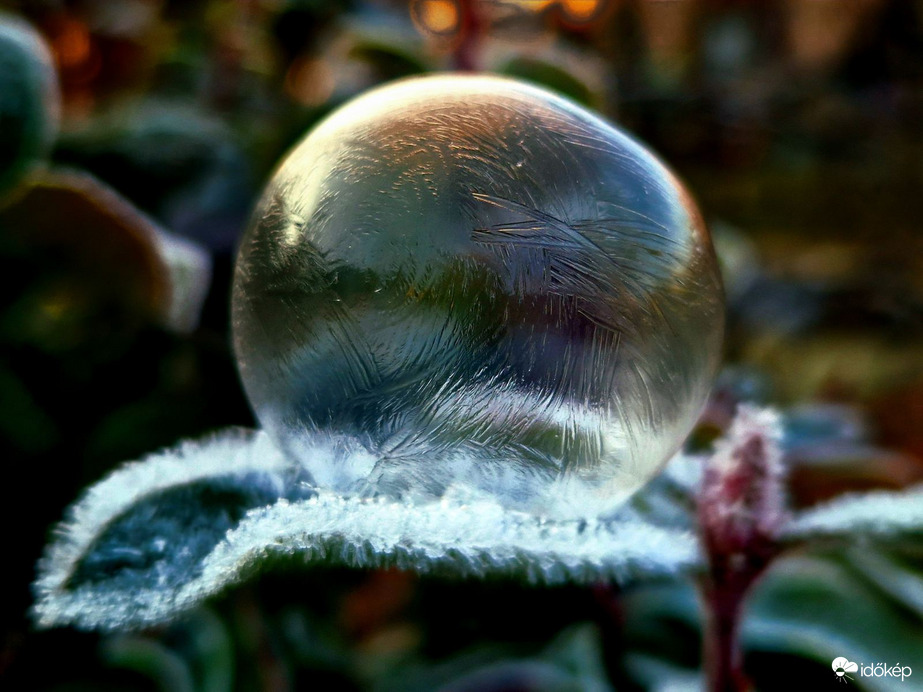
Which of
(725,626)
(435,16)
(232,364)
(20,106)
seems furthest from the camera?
(435,16)

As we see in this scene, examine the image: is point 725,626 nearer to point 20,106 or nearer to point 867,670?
point 867,670

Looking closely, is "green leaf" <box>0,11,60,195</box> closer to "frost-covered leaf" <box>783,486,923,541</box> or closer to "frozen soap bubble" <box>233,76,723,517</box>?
"frozen soap bubble" <box>233,76,723,517</box>

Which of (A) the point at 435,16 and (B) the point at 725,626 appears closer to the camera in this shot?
(B) the point at 725,626

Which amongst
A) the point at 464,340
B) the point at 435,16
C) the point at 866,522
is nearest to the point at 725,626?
the point at 866,522

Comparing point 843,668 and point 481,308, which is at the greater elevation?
point 481,308

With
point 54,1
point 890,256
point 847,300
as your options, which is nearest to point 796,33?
point 890,256

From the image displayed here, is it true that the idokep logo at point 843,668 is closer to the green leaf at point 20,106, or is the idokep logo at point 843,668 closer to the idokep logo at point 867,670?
the idokep logo at point 867,670
